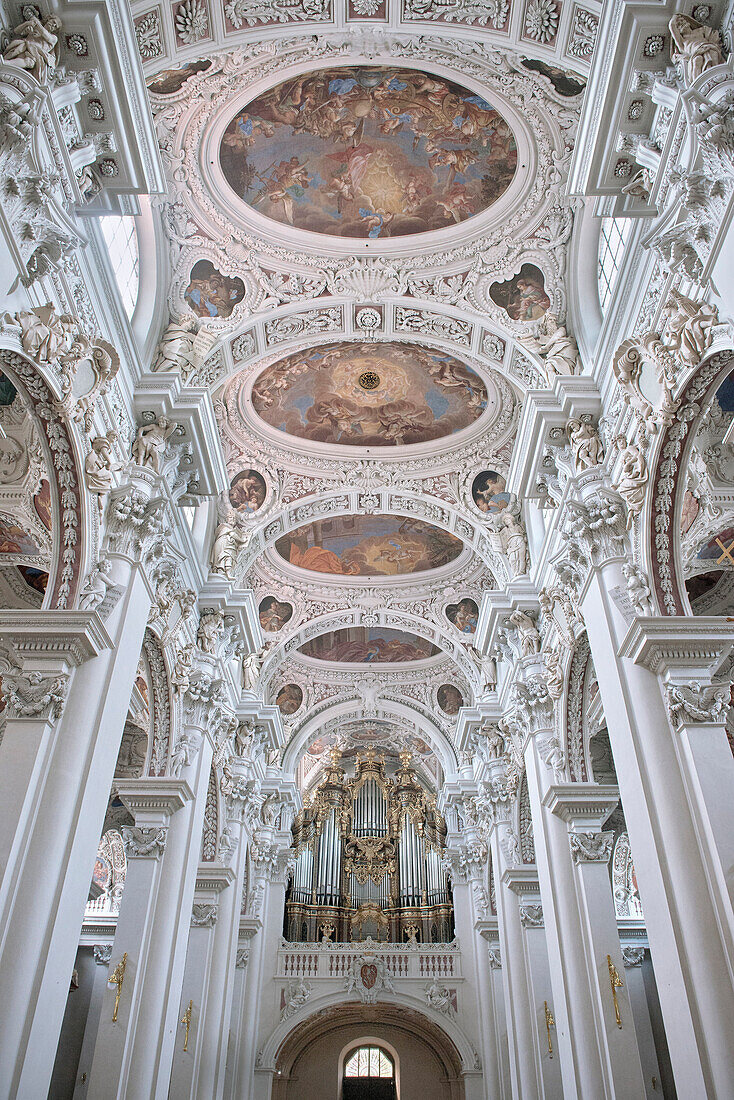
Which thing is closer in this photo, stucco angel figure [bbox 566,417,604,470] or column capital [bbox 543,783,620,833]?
stucco angel figure [bbox 566,417,604,470]

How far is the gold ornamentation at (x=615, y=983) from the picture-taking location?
1144cm

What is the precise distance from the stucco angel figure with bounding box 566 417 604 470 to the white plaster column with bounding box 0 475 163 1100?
21.5ft

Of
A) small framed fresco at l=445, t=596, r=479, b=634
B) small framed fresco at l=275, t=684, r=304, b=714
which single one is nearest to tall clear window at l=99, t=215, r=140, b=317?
small framed fresco at l=445, t=596, r=479, b=634

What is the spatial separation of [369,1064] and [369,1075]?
308mm

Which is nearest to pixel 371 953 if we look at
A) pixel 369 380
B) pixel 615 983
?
pixel 615 983

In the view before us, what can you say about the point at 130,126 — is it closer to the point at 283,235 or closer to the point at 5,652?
the point at 283,235

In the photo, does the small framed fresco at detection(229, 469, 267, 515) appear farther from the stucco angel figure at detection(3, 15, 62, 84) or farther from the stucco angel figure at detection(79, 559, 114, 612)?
the stucco angel figure at detection(3, 15, 62, 84)

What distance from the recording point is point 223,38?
1123cm

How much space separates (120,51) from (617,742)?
951cm

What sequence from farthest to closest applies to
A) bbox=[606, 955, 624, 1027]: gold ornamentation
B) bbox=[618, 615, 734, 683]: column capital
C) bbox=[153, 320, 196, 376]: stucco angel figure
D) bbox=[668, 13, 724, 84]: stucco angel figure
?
bbox=[153, 320, 196, 376]: stucco angel figure < bbox=[606, 955, 624, 1027]: gold ornamentation < bbox=[618, 615, 734, 683]: column capital < bbox=[668, 13, 724, 84]: stucco angel figure

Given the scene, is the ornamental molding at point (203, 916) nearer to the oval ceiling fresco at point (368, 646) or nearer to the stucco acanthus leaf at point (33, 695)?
the stucco acanthus leaf at point (33, 695)

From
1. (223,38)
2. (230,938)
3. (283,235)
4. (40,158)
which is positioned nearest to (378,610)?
(230,938)

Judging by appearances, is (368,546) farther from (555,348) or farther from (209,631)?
(555,348)

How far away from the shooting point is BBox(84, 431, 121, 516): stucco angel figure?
10695 millimetres
